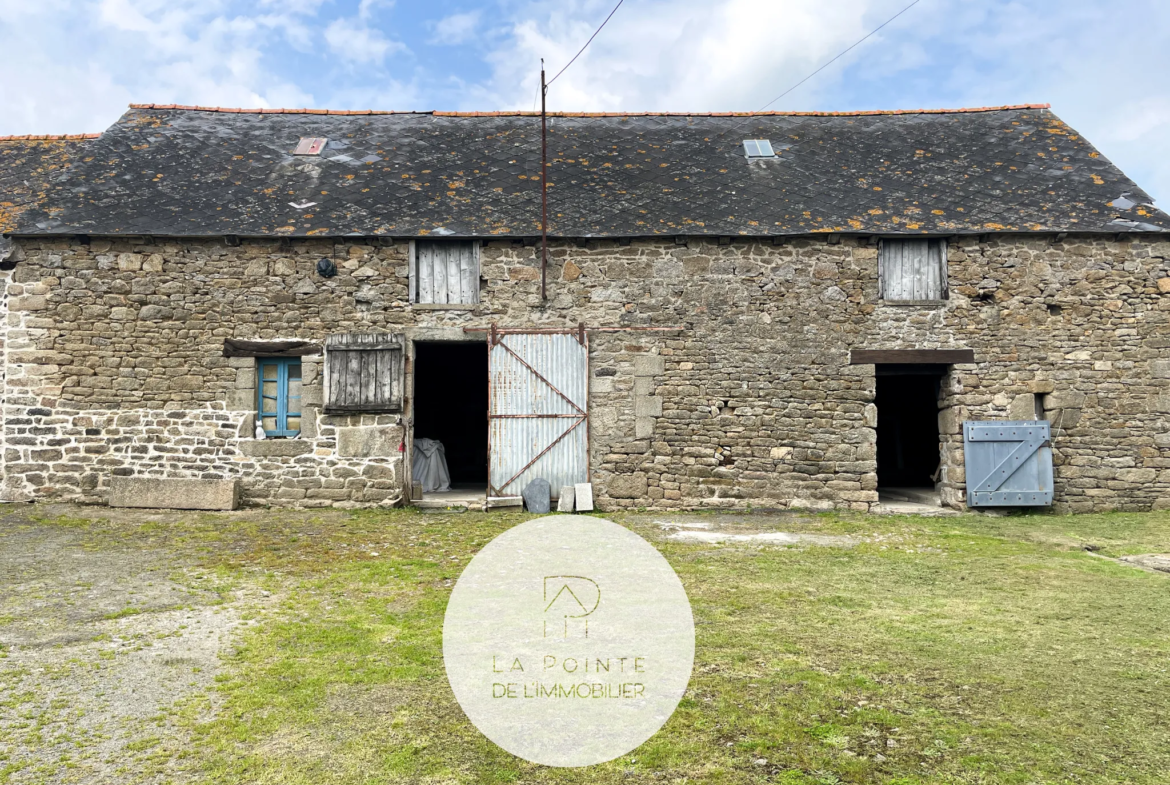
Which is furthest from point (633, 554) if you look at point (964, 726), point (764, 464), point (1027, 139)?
point (1027, 139)

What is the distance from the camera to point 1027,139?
41.7 feet

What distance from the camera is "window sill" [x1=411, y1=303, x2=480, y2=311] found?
34.6 feet

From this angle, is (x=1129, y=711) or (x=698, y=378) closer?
(x=1129, y=711)

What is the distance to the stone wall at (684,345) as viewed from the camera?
10266 mm

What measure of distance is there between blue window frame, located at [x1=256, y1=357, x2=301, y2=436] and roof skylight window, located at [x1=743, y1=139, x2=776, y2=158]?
8114 millimetres

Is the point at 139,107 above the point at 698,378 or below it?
above

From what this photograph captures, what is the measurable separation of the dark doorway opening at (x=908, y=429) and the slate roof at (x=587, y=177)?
14.7 feet

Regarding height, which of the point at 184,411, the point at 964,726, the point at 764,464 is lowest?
the point at 964,726

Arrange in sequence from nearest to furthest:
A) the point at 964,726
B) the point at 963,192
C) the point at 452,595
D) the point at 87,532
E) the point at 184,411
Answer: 1. the point at 964,726
2. the point at 452,595
3. the point at 87,532
4. the point at 184,411
5. the point at 963,192

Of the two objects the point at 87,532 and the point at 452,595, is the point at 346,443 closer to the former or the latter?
the point at 87,532

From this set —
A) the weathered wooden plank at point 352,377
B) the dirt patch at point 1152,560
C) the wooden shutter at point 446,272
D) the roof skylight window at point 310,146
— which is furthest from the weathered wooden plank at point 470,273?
the dirt patch at point 1152,560

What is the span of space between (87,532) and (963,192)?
12723mm

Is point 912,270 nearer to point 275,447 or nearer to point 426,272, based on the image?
point 426,272
